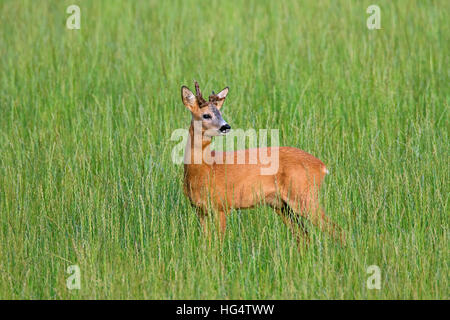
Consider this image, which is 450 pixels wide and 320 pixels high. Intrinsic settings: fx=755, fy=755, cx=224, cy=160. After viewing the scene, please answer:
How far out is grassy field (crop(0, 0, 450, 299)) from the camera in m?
5.07

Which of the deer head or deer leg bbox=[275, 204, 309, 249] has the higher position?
the deer head

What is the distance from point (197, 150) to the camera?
5.65 m

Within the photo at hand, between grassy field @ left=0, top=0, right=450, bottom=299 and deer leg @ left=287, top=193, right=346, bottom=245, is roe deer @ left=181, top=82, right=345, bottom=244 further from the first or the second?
grassy field @ left=0, top=0, right=450, bottom=299

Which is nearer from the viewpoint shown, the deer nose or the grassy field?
the grassy field

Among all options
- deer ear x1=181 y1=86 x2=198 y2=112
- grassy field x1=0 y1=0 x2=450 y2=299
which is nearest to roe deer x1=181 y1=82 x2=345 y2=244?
deer ear x1=181 y1=86 x2=198 y2=112

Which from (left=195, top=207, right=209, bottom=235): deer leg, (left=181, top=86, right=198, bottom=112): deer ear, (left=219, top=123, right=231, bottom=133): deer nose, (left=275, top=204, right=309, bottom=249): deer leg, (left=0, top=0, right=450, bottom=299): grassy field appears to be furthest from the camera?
(left=275, top=204, right=309, bottom=249): deer leg

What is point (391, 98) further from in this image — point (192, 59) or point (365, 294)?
point (365, 294)

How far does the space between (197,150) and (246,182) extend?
44 centimetres

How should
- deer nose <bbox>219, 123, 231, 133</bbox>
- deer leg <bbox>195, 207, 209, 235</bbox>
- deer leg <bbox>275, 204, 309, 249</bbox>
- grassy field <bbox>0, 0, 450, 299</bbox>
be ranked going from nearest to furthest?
grassy field <bbox>0, 0, 450, 299</bbox>, deer nose <bbox>219, 123, 231, 133</bbox>, deer leg <bbox>195, 207, 209, 235</bbox>, deer leg <bbox>275, 204, 309, 249</bbox>

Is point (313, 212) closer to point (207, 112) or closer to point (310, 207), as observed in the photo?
point (310, 207)

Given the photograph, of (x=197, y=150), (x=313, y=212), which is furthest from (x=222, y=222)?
(x=313, y=212)

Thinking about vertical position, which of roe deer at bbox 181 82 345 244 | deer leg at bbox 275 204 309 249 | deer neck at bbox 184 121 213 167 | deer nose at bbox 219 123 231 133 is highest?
deer nose at bbox 219 123 231 133

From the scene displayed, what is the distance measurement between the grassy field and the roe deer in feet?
0.44

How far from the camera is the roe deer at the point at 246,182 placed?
560cm
